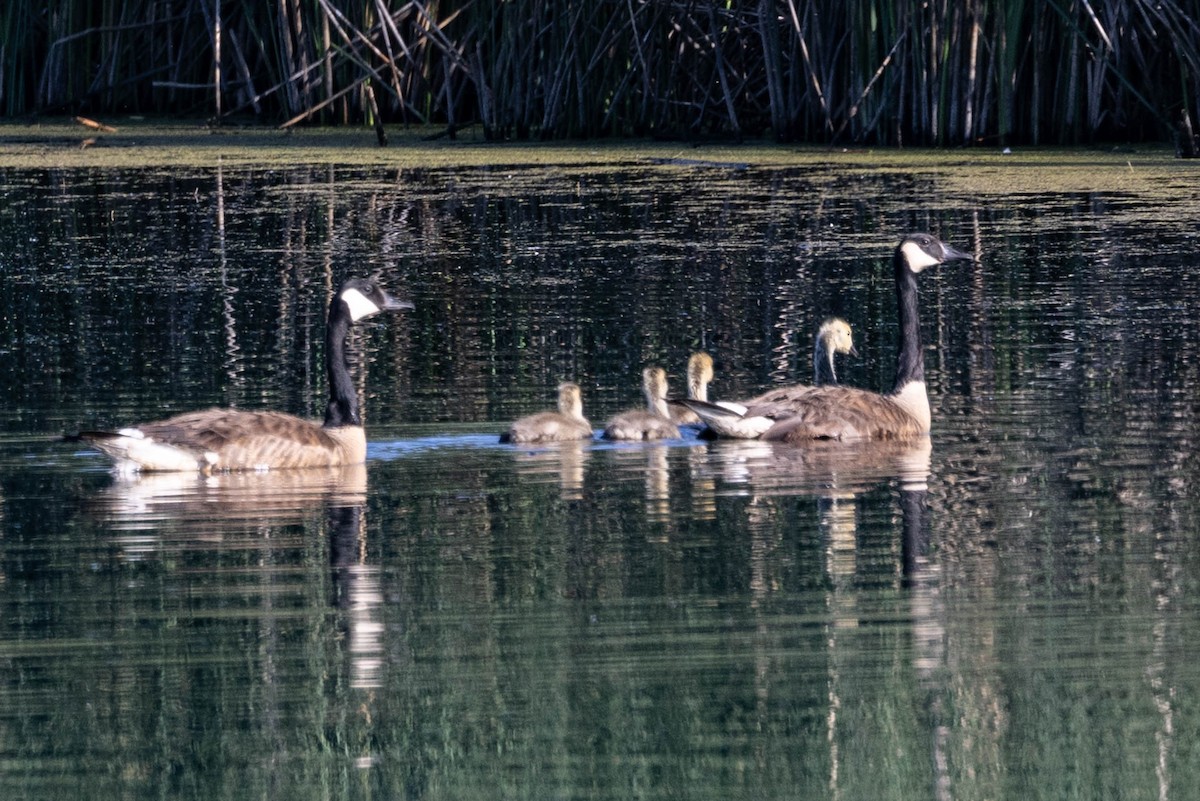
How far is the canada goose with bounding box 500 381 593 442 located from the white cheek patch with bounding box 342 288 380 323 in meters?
0.86

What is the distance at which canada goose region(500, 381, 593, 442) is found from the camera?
29.5ft

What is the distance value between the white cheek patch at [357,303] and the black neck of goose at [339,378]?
0.04 m

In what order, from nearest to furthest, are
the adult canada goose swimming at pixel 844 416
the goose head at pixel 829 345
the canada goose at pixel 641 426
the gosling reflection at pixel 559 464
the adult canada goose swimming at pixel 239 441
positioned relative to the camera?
the gosling reflection at pixel 559 464, the adult canada goose swimming at pixel 239 441, the adult canada goose swimming at pixel 844 416, the canada goose at pixel 641 426, the goose head at pixel 829 345

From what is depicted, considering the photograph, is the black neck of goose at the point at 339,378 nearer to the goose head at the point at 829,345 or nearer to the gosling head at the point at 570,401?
the gosling head at the point at 570,401

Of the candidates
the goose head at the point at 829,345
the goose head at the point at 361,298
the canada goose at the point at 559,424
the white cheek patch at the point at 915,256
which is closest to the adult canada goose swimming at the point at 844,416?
the canada goose at the point at 559,424

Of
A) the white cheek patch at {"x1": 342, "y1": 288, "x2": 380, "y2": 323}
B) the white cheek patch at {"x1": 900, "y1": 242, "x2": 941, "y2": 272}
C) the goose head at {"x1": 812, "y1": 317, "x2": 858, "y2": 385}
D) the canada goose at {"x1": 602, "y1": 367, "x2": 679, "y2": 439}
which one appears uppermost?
the white cheek patch at {"x1": 900, "y1": 242, "x2": 941, "y2": 272}

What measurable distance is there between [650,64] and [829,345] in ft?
38.5

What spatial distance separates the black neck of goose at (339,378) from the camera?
8945 millimetres

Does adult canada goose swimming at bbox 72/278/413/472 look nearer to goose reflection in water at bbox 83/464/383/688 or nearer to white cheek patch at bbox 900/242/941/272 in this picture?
goose reflection in water at bbox 83/464/383/688

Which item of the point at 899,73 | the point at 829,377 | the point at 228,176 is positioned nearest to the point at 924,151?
the point at 899,73

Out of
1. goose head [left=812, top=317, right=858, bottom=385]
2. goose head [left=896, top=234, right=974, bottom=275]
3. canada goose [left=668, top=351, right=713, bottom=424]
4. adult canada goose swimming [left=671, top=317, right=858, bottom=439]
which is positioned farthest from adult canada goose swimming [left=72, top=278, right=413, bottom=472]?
goose head [left=896, top=234, right=974, bottom=275]

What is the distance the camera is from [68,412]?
31.9 ft

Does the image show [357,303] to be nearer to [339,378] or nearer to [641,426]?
[339,378]

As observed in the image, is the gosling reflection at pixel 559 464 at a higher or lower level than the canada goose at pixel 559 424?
lower
